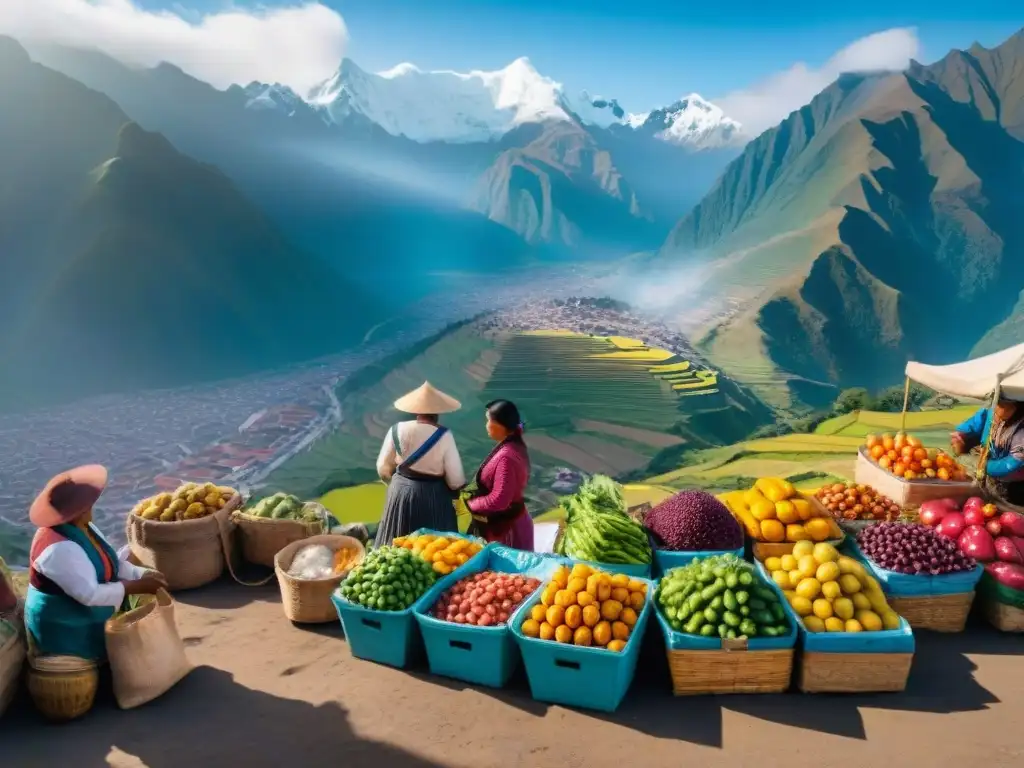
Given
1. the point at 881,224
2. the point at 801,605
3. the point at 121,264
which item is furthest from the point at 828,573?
the point at 881,224

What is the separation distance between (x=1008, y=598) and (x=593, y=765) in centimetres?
250

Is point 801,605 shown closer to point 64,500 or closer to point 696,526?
point 696,526

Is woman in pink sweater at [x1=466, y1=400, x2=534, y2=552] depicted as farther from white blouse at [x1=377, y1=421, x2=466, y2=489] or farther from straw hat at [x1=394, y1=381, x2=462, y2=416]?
straw hat at [x1=394, y1=381, x2=462, y2=416]

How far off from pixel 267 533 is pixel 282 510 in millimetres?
170

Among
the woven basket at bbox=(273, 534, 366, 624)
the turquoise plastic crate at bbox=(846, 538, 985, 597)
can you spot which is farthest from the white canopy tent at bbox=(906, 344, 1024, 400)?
the woven basket at bbox=(273, 534, 366, 624)

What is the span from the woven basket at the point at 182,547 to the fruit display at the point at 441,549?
136 cm

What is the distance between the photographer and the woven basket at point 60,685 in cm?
278

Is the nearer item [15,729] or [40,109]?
[15,729]

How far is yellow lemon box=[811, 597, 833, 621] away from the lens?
299 cm

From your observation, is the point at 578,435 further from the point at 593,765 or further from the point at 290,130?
the point at 593,765

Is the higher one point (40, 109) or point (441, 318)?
point (40, 109)

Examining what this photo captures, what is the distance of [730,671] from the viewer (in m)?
2.92

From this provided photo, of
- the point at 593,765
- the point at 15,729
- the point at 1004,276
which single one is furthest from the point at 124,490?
the point at 1004,276

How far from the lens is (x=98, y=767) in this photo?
2.55m
